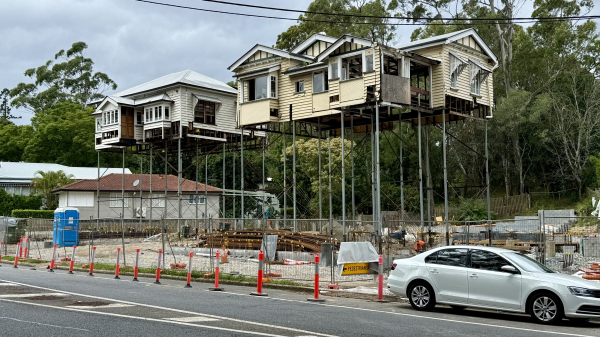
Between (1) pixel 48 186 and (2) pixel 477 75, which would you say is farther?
(1) pixel 48 186

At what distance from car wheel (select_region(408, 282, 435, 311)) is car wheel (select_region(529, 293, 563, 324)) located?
2285 mm

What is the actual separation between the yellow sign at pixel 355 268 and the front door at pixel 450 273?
3880mm

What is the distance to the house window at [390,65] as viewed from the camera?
32.9 m

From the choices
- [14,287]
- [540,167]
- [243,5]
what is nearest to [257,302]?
[14,287]

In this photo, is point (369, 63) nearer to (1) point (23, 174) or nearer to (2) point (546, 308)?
Result: (2) point (546, 308)

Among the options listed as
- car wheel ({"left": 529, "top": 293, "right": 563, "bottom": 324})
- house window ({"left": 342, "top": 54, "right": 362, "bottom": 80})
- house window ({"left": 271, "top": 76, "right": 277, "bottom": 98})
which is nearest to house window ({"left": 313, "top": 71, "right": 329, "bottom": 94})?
house window ({"left": 342, "top": 54, "right": 362, "bottom": 80})

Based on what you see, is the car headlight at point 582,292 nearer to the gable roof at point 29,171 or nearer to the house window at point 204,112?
the house window at point 204,112

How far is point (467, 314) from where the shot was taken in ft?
46.8

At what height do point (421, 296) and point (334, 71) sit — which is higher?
point (334, 71)

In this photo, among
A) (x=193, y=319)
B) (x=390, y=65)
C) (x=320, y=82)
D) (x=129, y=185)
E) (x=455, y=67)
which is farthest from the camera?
(x=129, y=185)

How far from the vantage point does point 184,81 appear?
144 feet

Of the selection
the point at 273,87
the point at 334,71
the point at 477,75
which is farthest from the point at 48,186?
the point at 477,75

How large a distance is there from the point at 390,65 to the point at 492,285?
75.5ft

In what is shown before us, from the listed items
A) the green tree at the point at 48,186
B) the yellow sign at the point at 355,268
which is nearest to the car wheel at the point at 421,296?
the yellow sign at the point at 355,268
